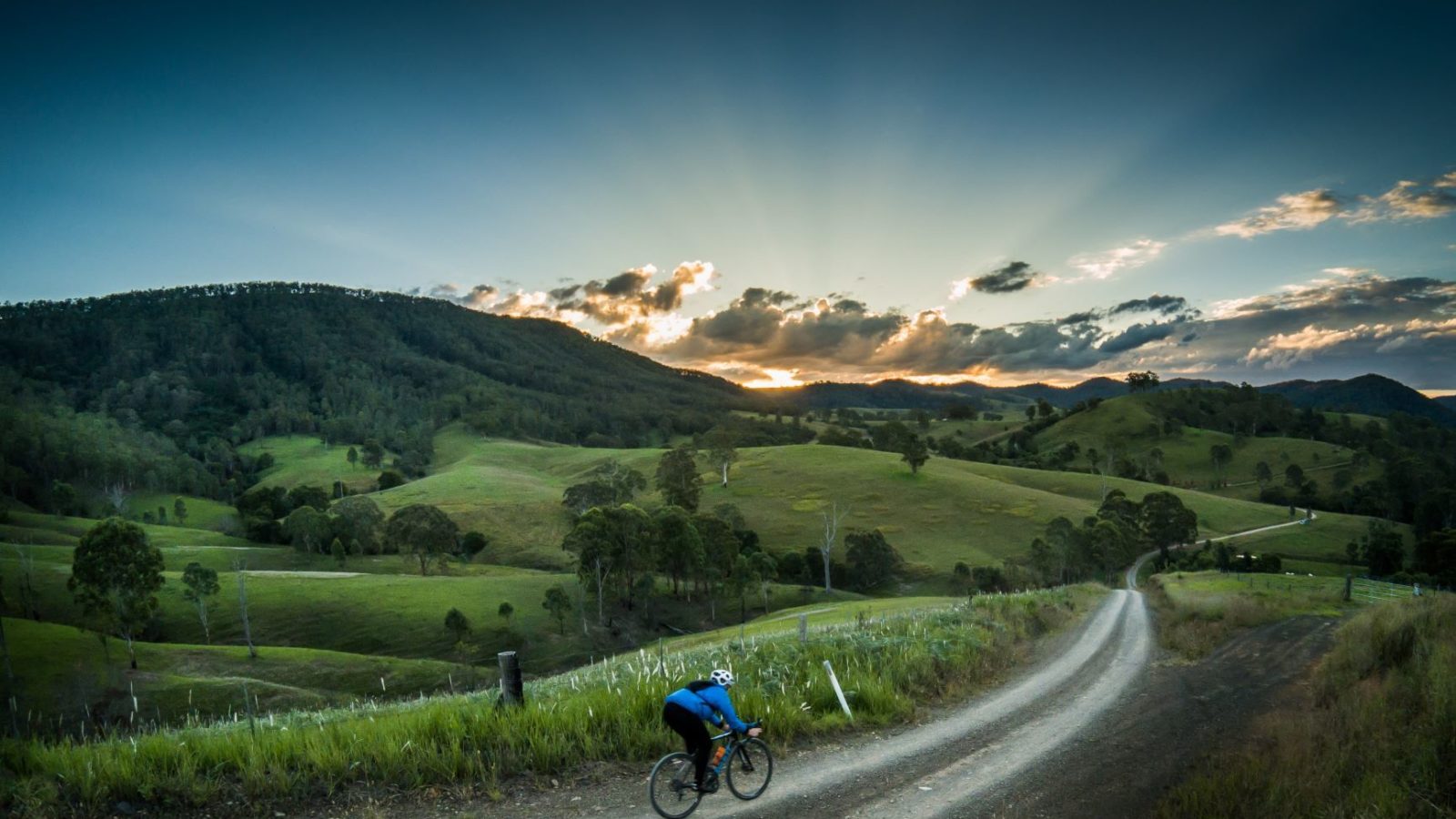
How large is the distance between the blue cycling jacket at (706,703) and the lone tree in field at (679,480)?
107925 mm

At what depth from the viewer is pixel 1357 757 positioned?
9.95 metres

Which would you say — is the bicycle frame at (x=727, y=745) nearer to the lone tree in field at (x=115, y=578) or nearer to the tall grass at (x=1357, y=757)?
the tall grass at (x=1357, y=757)

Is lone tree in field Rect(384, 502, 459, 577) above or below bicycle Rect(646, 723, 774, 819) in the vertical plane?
below

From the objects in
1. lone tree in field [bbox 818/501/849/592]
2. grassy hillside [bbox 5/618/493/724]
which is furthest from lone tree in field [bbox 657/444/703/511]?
grassy hillside [bbox 5/618/493/724]

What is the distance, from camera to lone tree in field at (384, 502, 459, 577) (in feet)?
315

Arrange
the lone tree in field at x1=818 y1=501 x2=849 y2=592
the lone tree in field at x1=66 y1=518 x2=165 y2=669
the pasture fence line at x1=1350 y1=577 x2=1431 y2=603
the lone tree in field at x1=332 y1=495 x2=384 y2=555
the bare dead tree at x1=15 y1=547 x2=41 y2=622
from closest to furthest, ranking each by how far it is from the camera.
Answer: the pasture fence line at x1=1350 y1=577 x2=1431 y2=603, the lone tree in field at x1=66 y1=518 x2=165 y2=669, the bare dead tree at x1=15 y1=547 x2=41 y2=622, the lone tree in field at x1=818 y1=501 x2=849 y2=592, the lone tree in field at x1=332 y1=495 x2=384 y2=555

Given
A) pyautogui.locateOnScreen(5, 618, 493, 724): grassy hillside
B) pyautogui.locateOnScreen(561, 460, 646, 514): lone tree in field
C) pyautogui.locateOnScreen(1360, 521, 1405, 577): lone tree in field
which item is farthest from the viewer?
pyautogui.locateOnScreen(561, 460, 646, 514): lone tree in field

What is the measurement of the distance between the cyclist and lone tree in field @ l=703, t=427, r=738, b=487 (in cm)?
13144

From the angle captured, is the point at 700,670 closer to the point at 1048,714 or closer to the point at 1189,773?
the point at 1048,714

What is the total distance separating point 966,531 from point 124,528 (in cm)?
10568

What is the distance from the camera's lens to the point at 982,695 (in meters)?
17.1

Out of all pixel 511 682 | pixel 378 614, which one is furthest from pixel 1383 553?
pixel 378 614

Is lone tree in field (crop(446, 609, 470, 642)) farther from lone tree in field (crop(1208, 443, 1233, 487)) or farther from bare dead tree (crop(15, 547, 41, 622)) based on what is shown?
lone tree in field (crop(1208, 443, 1233, 487))

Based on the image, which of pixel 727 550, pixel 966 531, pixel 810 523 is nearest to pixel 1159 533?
pixel 966 531
